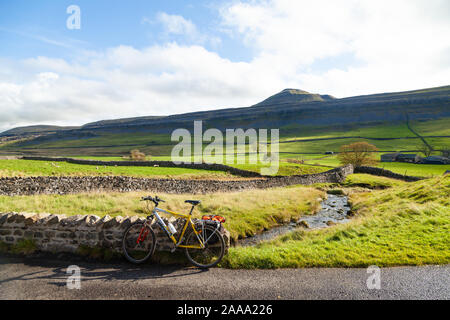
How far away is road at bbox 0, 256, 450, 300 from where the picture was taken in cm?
611

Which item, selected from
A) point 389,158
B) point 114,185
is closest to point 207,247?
point 114,185

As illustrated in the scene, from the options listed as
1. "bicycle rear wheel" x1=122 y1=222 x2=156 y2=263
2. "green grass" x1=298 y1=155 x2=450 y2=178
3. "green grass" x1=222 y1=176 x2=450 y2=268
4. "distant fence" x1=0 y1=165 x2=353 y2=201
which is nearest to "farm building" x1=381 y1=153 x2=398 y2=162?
"green grass" x1=298 y1=155 x2=450 y2=178

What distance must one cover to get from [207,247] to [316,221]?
49.8 feet

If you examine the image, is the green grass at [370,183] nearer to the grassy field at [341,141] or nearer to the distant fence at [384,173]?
the distant fence at [384,173]

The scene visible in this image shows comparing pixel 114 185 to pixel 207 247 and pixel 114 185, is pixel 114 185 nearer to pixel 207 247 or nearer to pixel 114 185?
pixel 114 185

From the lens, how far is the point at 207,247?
26.1 feet

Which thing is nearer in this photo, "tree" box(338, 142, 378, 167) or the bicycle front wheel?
the bicycle front wheel

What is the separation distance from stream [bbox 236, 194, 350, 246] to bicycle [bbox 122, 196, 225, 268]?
727 cm

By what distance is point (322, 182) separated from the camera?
45.2 m

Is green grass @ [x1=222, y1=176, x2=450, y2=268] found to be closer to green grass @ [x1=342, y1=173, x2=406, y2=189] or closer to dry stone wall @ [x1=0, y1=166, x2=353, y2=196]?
dry stone wall @ [x1=0, y1=166, x2=353, y2=196]

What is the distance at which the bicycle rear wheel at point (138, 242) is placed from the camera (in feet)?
26.1

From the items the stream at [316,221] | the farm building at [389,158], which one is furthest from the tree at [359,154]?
the stream at [316,221]
